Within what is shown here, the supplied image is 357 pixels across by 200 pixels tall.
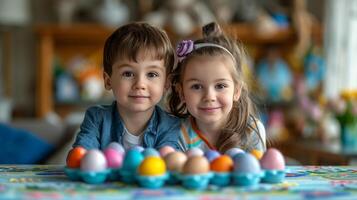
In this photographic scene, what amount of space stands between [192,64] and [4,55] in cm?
297

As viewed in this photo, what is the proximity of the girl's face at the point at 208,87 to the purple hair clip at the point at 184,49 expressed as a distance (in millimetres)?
51

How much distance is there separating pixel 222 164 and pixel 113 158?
0.19m

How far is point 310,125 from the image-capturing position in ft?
11.2

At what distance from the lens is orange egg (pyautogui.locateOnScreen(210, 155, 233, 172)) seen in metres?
0.96

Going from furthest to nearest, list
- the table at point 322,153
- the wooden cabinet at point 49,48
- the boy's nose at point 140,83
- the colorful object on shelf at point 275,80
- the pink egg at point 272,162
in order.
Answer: the colorful object on shelf at point 275,80 → the wooden cabinet at point 49,48 → the table at point 322,153 → the boy's nose at point 140,83 → the pink egg at point 272,162

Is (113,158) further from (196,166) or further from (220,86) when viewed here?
(220,86)

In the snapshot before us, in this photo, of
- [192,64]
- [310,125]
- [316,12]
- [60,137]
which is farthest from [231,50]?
[316,12]

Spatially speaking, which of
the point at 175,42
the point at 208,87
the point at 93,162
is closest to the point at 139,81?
the point at 208,87

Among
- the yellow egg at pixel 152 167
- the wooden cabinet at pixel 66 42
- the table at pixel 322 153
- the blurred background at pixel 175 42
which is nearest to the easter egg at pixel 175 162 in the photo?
the yellow egg at pixel 152 167

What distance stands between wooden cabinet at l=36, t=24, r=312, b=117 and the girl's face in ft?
8.02

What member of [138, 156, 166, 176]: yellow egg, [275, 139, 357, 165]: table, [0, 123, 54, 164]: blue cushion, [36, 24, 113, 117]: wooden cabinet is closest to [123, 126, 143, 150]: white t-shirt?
[138, 156, 166, 176]: yellow egg

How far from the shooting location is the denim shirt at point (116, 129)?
123cm

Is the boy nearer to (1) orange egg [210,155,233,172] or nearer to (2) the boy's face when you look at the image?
(2) the boy's face

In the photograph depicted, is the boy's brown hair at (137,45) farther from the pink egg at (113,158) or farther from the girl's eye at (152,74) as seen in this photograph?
the pink egg at (113,158)
